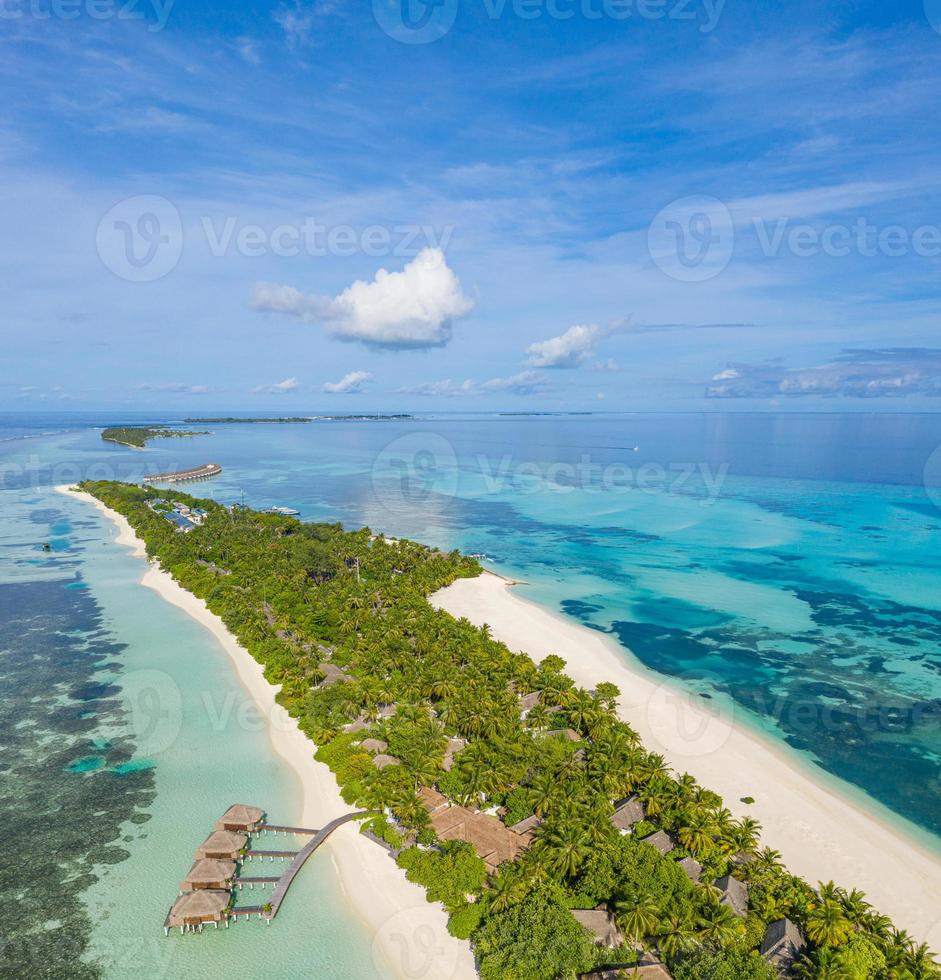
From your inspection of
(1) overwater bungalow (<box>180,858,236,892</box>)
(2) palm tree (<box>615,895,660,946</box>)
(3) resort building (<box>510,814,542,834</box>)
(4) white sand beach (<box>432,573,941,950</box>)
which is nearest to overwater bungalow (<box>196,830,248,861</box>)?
(1) overwater bungalow (<box>180,858,236,892</box>)

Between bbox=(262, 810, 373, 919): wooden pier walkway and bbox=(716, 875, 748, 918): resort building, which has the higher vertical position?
bbox=(716, 875, 748, 918): resort building

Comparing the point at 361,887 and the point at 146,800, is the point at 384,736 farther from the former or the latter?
the point at 146,800

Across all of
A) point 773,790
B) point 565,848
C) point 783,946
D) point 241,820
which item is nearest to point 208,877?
point 241,820

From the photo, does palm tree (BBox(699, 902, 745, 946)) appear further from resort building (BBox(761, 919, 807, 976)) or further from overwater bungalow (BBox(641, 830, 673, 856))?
overwater bungalow (BBox(641, 830, 673, 856))

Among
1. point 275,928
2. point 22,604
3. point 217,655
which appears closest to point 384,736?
point 275,928

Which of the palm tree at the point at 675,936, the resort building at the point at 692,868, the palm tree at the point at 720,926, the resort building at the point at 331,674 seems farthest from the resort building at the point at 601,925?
the resort building at the point at 331,674

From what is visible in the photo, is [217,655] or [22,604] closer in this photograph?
[217,655]
